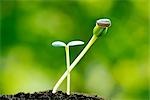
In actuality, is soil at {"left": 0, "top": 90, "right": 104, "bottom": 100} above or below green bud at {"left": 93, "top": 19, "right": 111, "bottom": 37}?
below

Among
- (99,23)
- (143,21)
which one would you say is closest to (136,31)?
(143,21)

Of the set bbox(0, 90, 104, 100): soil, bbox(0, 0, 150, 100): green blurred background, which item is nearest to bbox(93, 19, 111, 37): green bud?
bbox(0, 90, 104, 100): soil

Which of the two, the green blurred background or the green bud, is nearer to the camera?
the green bud

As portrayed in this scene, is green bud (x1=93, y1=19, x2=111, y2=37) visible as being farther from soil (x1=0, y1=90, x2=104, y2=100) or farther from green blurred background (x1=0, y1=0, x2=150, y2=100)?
green blurred background (x1=0, y1=0, x2=150, y2=100)

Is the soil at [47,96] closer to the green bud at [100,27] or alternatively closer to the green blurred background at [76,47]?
the green bud at [100,27]

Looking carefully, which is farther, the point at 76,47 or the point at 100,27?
the point at 76,47

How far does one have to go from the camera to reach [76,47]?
2.14 metres

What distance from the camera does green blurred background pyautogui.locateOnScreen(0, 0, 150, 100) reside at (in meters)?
2.12

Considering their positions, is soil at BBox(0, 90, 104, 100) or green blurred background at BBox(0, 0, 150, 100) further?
green blurred background at BBox(0, 0, 150, 100)

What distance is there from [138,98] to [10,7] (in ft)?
2.22

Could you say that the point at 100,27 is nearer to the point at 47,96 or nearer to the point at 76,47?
the point at 47,96

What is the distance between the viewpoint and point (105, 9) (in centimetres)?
217

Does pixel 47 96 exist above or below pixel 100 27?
below

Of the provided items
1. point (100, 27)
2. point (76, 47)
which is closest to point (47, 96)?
point (100, 27)
